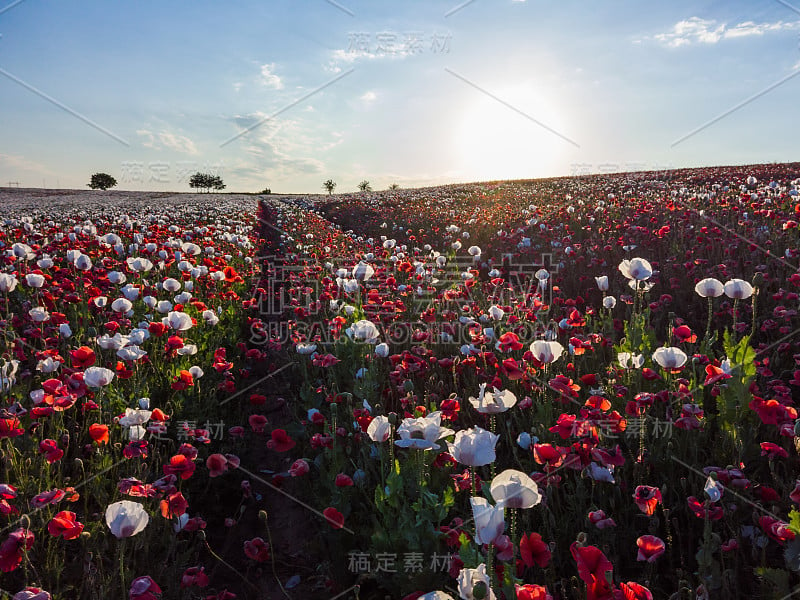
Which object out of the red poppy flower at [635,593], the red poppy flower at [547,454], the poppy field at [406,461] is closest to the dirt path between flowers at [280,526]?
the poppy field at [406,461]

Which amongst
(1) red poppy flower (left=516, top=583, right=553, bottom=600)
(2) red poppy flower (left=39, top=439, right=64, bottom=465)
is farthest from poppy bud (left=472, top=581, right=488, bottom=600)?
(2) red poppy flower (left=39, top=439, right=64, bottom=465)

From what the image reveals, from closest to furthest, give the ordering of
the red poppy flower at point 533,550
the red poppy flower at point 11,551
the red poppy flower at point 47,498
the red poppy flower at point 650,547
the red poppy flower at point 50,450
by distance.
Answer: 1. the red poppy flower at point 533,550
2. the red poppy flower at point 650,547
3. the red poppy flower at point 11,551
4. the red poppy flower at point 47,498
5. the red poppy flower at point 50,450

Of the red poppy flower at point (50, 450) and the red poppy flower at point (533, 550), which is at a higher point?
the red poppy flower at point (533, 550)

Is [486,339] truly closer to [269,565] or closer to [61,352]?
[269,565]

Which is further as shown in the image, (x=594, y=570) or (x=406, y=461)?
(x=406, y=461)

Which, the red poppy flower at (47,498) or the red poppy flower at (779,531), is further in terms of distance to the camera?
the red poppy flower at (47,498)

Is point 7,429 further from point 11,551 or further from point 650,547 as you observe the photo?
point 650,547

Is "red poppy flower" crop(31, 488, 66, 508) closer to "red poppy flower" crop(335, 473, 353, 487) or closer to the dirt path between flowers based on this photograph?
the dirt path between flowers

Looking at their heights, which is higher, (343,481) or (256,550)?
(343,481)

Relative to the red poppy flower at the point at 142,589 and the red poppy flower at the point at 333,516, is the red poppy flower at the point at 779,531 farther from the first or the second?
the red poppy flower at the point at 142,589

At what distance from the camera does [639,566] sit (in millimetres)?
2283

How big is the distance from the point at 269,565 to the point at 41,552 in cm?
113

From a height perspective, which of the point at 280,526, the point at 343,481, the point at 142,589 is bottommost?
the point at 280,526

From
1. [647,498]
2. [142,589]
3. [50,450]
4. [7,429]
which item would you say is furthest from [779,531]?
[7,429]
